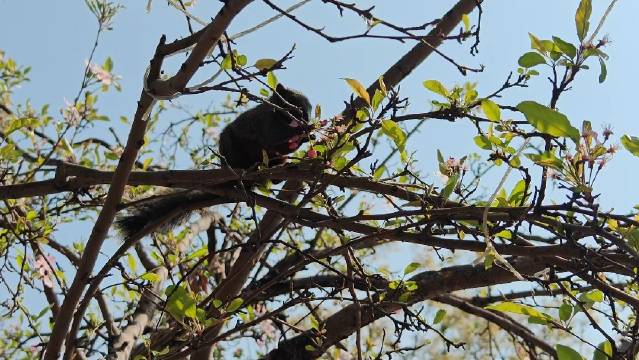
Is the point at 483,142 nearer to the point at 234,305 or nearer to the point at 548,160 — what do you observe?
the point at 548,160

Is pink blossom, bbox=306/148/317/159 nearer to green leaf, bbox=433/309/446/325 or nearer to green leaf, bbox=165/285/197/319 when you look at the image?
green leaf, bbox=165/285/197/319

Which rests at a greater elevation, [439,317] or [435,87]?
[435,87]

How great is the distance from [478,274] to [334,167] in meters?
1.24

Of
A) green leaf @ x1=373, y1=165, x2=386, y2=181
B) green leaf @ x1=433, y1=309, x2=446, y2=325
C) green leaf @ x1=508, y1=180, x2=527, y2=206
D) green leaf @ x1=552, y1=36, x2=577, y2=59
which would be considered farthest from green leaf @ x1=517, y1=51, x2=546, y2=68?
green leaf @ x1=433, y1=309, x2=446, y2=325

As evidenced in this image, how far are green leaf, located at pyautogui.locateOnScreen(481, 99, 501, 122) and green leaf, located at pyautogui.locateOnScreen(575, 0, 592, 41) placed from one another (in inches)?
11.1

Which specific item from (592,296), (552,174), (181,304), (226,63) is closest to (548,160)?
(552,174)

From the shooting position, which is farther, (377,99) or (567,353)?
(377,99)

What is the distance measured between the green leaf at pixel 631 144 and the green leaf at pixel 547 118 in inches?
7.0

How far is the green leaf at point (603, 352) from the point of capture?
169 cm

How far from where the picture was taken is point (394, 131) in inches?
79.4

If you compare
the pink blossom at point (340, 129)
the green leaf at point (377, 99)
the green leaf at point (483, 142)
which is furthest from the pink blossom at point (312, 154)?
the green leaf at point (483, 142)

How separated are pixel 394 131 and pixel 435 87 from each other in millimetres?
200

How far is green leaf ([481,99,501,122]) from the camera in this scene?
181cm

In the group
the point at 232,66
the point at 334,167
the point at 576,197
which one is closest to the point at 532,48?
the point at 576,197
